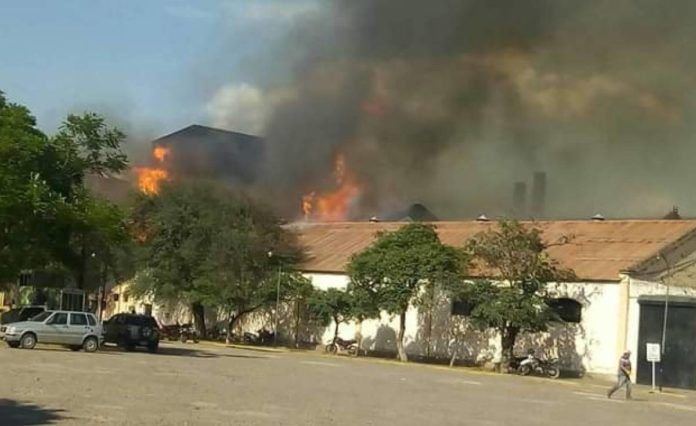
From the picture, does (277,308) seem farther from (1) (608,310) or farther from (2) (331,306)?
(1) (608,310)

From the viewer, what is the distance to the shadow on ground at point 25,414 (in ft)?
56.2

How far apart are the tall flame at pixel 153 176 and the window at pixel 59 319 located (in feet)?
81.8

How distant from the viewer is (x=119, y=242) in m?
47.8

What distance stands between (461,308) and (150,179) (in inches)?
863

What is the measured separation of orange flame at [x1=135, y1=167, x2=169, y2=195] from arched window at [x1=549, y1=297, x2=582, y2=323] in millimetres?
26695

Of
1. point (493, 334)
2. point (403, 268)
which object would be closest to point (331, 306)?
point (403, 268)

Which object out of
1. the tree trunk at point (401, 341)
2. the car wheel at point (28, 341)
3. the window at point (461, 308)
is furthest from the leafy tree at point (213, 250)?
the car wheel at point (28, 341)

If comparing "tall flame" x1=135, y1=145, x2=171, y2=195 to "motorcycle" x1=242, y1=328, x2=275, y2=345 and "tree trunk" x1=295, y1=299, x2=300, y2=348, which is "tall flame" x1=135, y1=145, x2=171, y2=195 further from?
"tree trunk" x1=295, y1=299, x2=300, y2=348

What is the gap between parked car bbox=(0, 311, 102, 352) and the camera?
40.5m

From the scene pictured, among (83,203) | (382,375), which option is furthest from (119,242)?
(382,375)

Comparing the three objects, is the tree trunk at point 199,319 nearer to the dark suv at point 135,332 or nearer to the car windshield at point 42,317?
the dark suv at point 135,332

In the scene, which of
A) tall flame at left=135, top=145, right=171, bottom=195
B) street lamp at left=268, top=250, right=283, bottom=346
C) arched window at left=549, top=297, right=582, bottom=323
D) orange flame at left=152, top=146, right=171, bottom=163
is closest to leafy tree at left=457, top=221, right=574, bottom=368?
arched window at left=549, top=297, right=582, bottom=323

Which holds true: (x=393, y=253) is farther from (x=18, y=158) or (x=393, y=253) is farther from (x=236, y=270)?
(x=18, y=158)

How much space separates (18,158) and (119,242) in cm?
745
